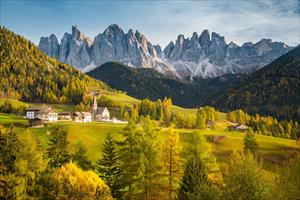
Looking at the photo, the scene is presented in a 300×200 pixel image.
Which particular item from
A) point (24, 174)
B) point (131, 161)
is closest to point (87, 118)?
point (24, 174)

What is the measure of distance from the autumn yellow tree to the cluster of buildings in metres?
83.9

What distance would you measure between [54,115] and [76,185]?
114m

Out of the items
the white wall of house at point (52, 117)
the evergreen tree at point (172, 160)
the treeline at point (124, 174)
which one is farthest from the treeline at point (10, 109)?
the evergreen tree at point (172, 160)

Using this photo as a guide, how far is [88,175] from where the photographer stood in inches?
2041

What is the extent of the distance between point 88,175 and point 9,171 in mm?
10909

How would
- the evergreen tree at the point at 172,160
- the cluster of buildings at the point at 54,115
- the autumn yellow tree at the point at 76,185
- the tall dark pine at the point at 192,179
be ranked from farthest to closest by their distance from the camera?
the cluster of buildings at the point at 54,115 < the evergreen tree at the point at 172,160 < the autumn yellow tree at the point at 76,185 < the tall dark pine at the point at 192,179

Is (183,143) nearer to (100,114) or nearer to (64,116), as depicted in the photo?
(64,116)

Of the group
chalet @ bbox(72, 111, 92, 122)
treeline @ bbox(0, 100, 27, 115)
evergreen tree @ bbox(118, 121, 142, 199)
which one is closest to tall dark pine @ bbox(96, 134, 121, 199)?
evergreen tree @ bbox(118, 121, 142, 199)

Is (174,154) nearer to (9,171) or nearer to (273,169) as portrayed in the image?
(9,171)

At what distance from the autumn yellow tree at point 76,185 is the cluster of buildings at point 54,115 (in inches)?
3304

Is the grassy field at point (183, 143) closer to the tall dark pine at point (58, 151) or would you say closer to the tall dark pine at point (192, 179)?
the tall dark pine at point (58, 151)

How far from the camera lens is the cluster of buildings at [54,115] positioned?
501ft

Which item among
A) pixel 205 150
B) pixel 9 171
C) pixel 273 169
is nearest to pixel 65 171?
pixel 9 171

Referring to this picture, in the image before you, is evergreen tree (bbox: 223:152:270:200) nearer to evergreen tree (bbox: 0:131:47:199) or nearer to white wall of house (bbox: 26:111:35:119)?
evergreen tree (bbox: 0:131:47:199)
